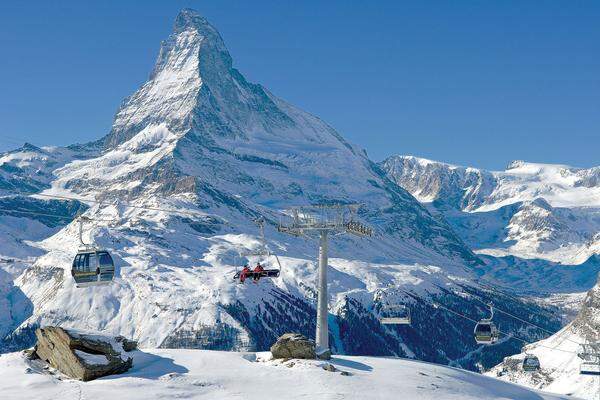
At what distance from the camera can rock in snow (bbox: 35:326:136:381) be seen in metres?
73.6

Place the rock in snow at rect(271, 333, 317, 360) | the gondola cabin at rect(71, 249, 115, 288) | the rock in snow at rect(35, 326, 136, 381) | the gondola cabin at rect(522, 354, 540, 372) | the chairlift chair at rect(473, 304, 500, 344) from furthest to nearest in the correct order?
the gondola cabin at rect(522, 354, 540, 372), the chairlift chair at rect(473, 304, 500, 344), the rock in snow at rect(271, 333, 317, 360), the gondola cabin at rect(71, 249, 115, 288), the rock in snow at rect(35, 326, 136, 381)

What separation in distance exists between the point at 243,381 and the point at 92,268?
51.7ft

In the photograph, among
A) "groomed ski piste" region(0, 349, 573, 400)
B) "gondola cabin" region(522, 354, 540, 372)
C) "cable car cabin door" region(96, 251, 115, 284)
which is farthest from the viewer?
"gondola cabin" region(522, 354, 540, 372)

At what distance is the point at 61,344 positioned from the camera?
75.9 meters

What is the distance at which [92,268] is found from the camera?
75.9 meters

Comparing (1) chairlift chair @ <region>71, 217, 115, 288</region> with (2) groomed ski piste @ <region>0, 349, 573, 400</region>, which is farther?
(1) chairlift chair @ <region>71, 217, 115, 288</region>

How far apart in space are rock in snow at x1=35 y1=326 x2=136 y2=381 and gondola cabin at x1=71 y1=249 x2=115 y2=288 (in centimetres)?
459

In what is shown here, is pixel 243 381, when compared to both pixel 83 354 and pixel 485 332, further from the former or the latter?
pixel 485 332

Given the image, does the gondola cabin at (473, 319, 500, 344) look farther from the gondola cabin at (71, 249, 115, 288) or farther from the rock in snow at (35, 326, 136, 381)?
the gondola cabin at (71, 249, 115, 288)

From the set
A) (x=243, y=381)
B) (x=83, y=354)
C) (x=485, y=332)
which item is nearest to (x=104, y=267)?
(x=83, y=354)

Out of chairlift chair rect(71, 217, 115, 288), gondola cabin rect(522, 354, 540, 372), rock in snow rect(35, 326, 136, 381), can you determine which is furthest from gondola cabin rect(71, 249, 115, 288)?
gondola cabin rect(522, 354, 540, 372)

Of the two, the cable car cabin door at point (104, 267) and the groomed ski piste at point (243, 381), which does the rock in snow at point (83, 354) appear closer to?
the groomed ski piste at point (243, 381)

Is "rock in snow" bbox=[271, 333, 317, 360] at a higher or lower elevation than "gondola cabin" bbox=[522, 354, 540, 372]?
higher

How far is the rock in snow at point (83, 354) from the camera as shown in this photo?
73562 mm
